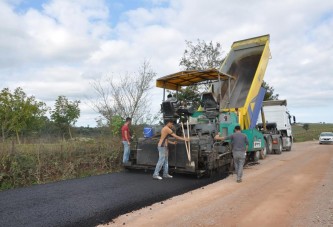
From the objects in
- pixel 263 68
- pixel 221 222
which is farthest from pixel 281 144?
pixel 221 222

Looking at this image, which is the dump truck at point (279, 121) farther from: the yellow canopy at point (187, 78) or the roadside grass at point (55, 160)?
the roadside grass at point (55, 160)

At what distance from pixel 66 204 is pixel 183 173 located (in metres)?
3.93

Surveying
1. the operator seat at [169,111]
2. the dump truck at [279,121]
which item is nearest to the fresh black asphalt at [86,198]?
the operator seat at [169,111]

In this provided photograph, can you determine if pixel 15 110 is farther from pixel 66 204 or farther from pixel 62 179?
pixel 66 204

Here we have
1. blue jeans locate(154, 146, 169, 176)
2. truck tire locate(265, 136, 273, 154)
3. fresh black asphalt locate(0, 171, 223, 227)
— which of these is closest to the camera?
fresh black asphalt locate(0, 171, 223, 227)

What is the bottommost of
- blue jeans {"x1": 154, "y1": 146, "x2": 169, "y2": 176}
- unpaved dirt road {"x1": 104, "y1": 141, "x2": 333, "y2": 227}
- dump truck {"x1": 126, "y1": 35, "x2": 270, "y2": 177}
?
unpaved dirt road {"x1": 104, "y1": 141, "x2": 333, "y2": 227}

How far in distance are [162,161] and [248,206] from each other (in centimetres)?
308

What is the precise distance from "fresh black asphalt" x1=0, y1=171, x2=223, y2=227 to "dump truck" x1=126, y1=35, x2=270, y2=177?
2.05 ft

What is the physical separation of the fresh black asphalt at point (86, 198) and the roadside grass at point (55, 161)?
621mm

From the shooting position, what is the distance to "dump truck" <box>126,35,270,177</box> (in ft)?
29.1

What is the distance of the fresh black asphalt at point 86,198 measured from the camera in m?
5.09

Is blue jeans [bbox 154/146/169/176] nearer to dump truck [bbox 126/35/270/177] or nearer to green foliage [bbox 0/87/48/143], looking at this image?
→ dump truck [bbox 126/35/270/177]

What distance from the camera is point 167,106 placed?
10.0 metres

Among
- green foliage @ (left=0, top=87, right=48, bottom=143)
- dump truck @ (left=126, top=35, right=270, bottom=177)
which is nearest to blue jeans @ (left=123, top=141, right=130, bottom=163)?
dump truck @ (left=126, top=35, right=270, bottom=177)
